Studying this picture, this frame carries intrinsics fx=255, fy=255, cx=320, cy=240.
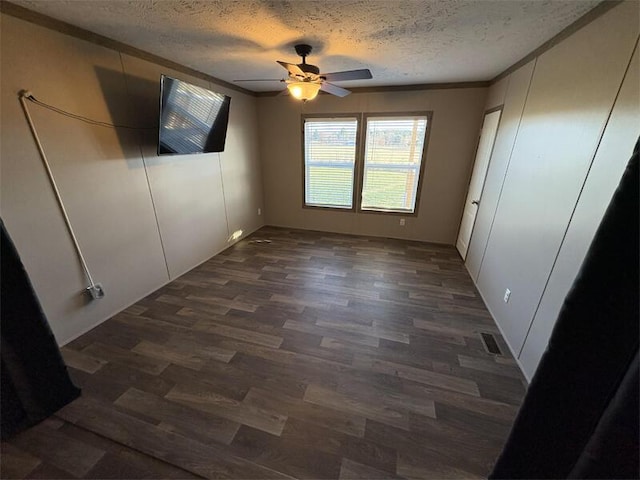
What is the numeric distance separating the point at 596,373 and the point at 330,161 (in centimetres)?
411

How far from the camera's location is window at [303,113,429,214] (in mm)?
4023

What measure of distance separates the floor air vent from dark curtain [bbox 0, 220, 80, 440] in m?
3.12

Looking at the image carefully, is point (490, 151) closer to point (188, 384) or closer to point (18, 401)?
point (188, 384)

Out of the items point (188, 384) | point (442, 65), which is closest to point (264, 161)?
point (442, 65)

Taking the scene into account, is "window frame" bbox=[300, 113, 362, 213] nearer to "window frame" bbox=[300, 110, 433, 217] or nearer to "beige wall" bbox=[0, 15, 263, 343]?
"window frame" bbox=[300, 110, 433, 217]

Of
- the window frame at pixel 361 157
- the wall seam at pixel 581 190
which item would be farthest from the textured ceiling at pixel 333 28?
the window frame at pixel 361 157

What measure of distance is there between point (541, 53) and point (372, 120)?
7.11ft

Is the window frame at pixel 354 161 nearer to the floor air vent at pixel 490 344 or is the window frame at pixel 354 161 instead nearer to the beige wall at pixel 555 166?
the beige wall at pixel 555 166

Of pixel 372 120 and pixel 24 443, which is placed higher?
pixel 372 120

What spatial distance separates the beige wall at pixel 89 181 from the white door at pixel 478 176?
3.73m

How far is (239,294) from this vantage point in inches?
115

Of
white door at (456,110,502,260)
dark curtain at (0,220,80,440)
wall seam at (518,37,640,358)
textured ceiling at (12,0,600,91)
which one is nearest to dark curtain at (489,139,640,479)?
wall seam at (518,37,640,358)

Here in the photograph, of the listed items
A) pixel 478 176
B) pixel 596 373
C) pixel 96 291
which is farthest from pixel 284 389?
pixel 478 176

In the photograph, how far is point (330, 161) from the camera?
14.8ft
